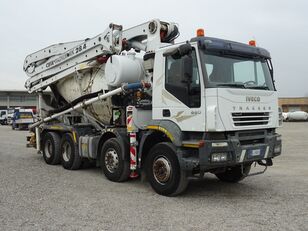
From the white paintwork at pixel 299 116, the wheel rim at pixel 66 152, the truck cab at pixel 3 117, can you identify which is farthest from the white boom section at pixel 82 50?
the white paintwork at pixel 299 116

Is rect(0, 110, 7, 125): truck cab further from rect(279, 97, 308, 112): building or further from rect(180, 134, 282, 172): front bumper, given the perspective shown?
rect(279, 97, 308, 112): building

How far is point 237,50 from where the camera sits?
6672 mm

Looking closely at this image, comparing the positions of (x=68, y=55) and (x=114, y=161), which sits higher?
(x=68, y=55)

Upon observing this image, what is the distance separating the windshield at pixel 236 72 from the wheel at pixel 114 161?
109 inches

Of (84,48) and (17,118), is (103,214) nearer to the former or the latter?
(84,48)

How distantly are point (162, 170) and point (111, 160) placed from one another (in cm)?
181

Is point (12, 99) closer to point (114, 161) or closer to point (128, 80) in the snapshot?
point (114, 161)

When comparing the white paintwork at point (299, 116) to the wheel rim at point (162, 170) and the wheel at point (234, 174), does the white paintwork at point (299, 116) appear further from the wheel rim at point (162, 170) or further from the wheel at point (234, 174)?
the wheel rim at point (162, 170)

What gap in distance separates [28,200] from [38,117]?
5.94m

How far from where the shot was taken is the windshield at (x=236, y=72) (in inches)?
245

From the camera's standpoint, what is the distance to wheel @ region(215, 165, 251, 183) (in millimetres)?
7730

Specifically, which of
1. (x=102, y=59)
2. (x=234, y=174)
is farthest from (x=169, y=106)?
(x=102, y=59)

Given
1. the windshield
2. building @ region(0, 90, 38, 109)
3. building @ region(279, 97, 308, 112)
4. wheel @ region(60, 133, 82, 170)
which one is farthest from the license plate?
building @ region(279, 97, 308, 112)

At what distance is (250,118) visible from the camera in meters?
6.53
